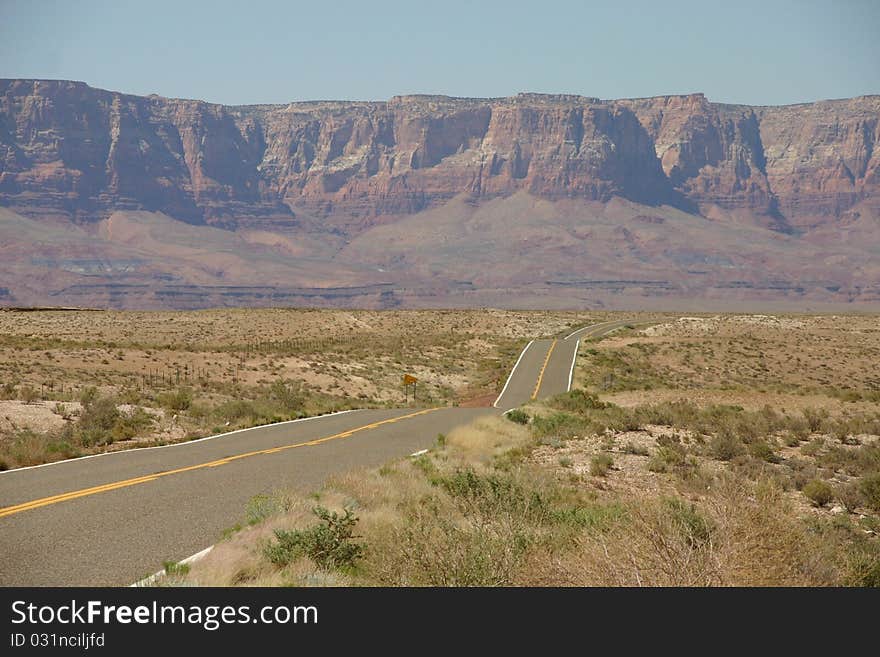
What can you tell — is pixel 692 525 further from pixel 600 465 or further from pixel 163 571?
pixel 600 465

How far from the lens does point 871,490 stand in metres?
16.5

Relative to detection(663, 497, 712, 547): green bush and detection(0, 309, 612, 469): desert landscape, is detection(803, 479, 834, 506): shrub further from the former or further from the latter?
detection(0, 309, 612, 469): desert landscape

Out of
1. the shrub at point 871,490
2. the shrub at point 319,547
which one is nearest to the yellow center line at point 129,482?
the shrub at point 319,547

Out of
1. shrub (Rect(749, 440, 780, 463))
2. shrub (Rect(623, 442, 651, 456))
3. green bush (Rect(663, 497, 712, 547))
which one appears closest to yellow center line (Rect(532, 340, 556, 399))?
shrub (Rect(623, 442, 651, 456))

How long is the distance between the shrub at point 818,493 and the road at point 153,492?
7.73m

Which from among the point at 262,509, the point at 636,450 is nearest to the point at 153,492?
the point at 262,509

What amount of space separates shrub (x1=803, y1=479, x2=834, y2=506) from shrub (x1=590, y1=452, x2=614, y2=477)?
11.9 feet

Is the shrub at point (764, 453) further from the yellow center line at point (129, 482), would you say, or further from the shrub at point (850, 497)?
the yellow center line at point (129, 482)

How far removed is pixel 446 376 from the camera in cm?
5859

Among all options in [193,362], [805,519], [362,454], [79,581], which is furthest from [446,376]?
[79,581]

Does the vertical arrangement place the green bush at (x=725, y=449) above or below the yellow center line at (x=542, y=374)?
above

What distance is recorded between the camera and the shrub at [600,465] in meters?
18.5

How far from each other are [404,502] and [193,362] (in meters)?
38.6
